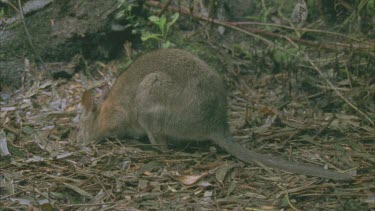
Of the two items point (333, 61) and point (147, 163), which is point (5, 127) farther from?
point (333, 61)

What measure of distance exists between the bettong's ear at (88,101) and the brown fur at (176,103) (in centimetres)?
1

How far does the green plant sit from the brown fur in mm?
1203

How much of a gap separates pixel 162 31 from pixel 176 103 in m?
1.97

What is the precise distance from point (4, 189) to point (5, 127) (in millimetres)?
1374

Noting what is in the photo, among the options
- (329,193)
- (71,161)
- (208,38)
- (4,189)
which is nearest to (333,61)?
(208,38)

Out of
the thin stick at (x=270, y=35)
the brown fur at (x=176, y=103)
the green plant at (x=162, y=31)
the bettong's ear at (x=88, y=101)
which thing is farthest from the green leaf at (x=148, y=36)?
the bettong's ear at (x=88, y=101)

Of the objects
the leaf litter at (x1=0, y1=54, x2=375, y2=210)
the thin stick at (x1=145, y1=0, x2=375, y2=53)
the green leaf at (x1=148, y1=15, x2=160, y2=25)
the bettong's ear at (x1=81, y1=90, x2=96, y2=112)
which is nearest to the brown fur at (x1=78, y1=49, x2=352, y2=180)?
the bettong's ear at (x1=81, y1=90, x2=96, y2=112)

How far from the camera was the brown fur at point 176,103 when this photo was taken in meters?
6.29

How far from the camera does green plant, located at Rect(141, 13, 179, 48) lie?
7906 mm

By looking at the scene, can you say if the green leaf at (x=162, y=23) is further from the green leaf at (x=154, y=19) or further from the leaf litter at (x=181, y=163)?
the leaf litter at (x=181, y=163)

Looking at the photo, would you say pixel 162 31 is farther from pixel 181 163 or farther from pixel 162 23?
pixel 181 163

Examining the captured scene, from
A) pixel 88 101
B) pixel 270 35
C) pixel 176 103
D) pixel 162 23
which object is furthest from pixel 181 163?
pixel 270 35

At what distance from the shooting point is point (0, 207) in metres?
5.33

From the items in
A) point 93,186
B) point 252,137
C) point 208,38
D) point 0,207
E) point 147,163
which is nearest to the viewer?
point 0,207
